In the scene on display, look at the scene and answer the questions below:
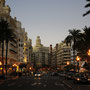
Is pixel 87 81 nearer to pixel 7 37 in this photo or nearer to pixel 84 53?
pixel 84 53

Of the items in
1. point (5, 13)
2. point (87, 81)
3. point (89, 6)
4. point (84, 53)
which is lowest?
point (87, 81)

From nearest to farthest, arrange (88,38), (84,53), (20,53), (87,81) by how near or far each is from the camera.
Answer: (87,81) → (88,38) → (84,53) → (20,53)

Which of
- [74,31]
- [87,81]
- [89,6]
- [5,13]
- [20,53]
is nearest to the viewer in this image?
[87,81]

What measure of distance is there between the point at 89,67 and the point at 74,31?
13.4 m

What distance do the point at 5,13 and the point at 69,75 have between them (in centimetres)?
5115

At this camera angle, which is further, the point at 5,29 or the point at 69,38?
the point at 69,38

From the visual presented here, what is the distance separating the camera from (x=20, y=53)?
140 metres

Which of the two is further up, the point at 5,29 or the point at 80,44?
the point at 5,29

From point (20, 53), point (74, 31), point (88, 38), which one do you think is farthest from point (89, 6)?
point (20, 53)

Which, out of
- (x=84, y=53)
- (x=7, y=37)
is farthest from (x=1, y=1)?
(x=84, y=53)

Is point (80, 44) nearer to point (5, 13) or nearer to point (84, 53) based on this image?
point (84, 53)

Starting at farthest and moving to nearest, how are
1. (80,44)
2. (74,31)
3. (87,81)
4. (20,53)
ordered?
(20,53) → (74,31) → (80,44) → (87,81)

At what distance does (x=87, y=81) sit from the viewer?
34.7m

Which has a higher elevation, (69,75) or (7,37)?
(7,37)
